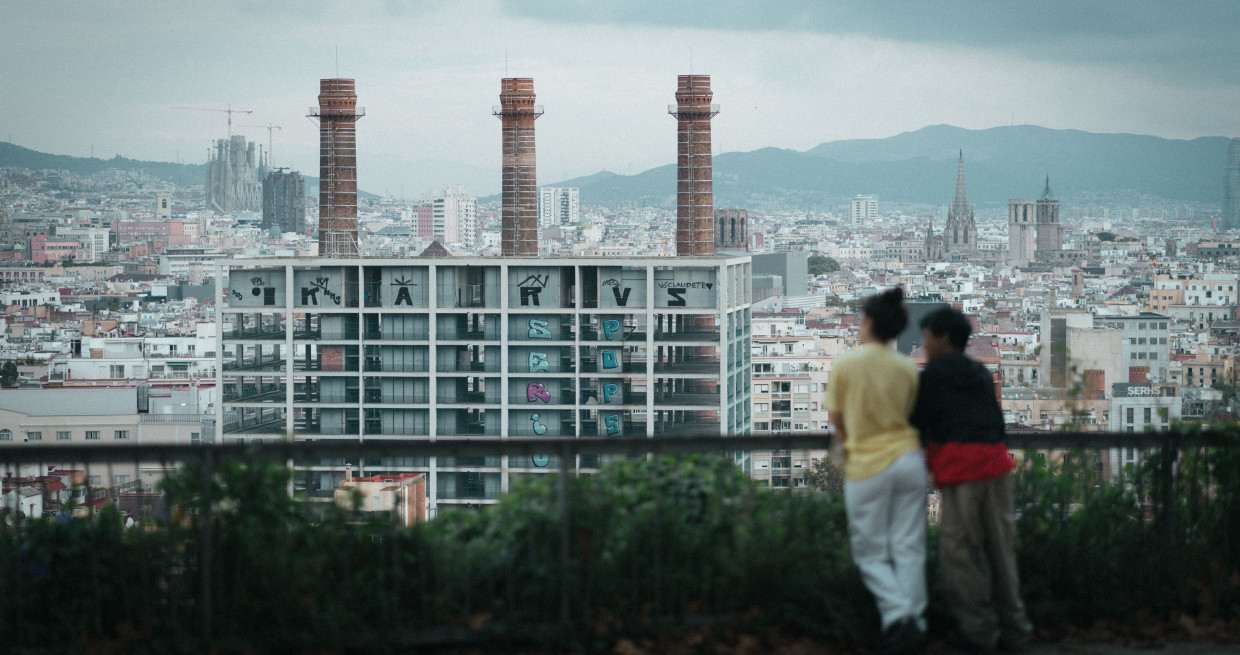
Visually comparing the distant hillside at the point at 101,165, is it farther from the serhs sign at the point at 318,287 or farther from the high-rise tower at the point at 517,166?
the serhs sign at the point at 318,287

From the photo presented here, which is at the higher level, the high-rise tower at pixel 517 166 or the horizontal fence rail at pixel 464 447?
the high-rise tower at pixel 517 166

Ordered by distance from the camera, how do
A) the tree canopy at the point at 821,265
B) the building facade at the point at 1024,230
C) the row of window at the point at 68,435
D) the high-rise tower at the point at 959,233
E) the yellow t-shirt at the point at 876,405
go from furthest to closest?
the high-rise tower at the point at 959,233
the building facade at the point at 1024,230
the tree canopy at the point at 821,265
the row of window at the point at 68,435
the yellow t-shirt at the point at 876,405

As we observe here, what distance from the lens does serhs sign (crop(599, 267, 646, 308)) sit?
44.8m

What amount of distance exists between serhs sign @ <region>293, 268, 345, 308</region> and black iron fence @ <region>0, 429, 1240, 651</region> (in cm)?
4252

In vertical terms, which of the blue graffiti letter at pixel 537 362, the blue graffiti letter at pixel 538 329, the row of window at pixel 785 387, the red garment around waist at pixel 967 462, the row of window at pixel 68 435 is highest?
the red garment around waist at pixel 967 462

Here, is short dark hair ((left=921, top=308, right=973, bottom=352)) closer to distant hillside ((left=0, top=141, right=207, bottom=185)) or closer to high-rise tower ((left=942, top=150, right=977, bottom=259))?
distant hillside ((left=0, top=141, right=207, bottom=185))

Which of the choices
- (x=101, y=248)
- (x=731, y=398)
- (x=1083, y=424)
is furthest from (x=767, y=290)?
(x=1083, y=424)

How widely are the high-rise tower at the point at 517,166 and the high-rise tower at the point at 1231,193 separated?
424 feet

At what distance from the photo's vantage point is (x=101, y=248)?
141 metres

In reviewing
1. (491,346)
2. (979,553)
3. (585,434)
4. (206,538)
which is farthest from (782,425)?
(206,538)

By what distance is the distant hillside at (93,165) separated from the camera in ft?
433

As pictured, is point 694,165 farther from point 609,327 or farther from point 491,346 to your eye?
point 491,346

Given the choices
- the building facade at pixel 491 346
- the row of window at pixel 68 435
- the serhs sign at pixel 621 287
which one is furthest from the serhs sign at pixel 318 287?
the row of window at pixel 68 435

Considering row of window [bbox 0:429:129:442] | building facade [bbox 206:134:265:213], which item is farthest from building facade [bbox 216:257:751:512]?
building facade [bbox 206:134:265:213]
